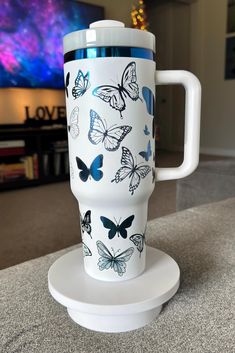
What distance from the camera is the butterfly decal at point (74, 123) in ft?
1.03

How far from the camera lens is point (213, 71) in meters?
4.26

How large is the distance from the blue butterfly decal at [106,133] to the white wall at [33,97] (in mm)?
2770

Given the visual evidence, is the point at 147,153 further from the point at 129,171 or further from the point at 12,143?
the point at 12,143

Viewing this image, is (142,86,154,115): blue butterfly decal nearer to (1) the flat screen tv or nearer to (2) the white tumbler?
(2) the white tumbler

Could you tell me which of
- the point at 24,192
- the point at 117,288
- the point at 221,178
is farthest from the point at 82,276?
the point at 24,192

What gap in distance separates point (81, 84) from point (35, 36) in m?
2.90

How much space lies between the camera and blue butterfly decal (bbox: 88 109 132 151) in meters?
0.30

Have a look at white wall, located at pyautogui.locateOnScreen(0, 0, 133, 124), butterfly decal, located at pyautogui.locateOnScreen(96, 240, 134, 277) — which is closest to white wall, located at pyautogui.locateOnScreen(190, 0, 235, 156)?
white wall, located at pyautogui.locateOnScreen(0, 0, 133, 124)

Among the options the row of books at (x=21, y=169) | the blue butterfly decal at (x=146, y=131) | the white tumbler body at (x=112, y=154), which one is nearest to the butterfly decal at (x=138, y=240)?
the white tumbler body at (x=112, y=154)

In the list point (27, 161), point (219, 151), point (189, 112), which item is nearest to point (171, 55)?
point (219, 151)

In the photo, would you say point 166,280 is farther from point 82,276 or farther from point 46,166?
point 46,166

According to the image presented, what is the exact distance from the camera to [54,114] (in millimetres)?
3320

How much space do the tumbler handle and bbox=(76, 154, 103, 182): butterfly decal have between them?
3.1 inches

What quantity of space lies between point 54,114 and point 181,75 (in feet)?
10.2
